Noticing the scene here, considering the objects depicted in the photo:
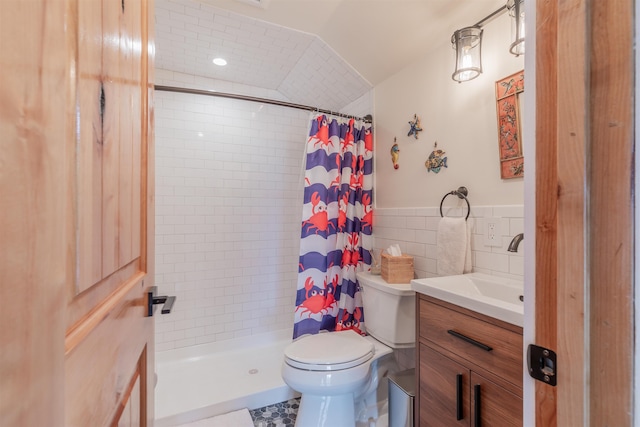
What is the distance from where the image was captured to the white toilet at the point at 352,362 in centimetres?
137

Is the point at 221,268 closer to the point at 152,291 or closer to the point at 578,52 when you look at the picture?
the point at 152,291

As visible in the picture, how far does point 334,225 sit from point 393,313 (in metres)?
0.74

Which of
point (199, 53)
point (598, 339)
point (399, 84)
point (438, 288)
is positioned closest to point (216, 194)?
point (199, 53)

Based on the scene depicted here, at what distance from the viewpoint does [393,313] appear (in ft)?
5.03

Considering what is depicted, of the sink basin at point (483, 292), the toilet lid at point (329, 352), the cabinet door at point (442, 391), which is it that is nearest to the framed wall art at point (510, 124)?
the sink basin at point (483, 292)

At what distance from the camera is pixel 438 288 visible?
A: 1.11 meters

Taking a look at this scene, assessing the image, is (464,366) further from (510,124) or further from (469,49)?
(469,49)

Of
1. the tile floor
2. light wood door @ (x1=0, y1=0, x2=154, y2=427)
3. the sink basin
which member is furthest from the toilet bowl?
light wood door @ (x1=0, y1=0, x2=154, y2=427)

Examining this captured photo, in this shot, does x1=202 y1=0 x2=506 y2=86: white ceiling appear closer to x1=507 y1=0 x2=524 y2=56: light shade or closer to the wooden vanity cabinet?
x1=507 y1=0 x2=524 y2=56: light shade

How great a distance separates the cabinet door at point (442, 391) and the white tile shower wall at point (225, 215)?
1.59 metres

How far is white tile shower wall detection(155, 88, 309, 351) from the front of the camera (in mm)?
2201

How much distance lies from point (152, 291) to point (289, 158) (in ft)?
6.50

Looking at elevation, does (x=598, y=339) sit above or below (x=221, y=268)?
above

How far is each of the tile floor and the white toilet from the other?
227mm
